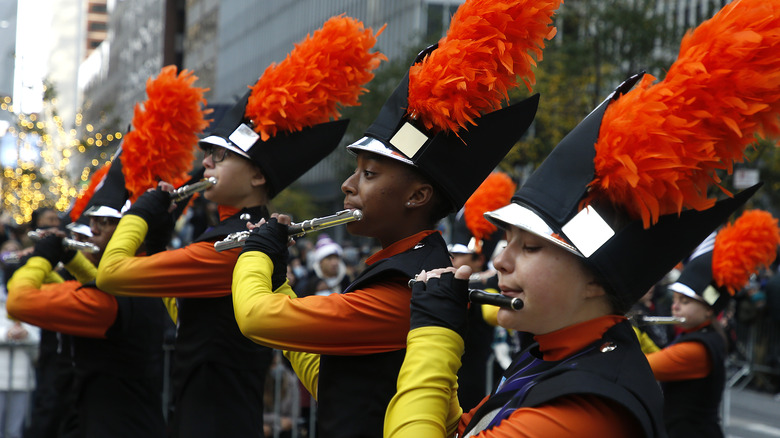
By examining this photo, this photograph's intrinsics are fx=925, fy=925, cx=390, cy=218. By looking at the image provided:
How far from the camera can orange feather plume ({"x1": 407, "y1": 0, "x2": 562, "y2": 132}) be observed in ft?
9.86

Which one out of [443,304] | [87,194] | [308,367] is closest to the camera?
[443,304]

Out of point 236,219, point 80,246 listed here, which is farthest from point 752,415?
point 236,219

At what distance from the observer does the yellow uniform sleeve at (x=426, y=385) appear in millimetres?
2404

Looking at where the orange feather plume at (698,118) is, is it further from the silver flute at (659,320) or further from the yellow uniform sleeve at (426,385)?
the silver flute at (659,320)

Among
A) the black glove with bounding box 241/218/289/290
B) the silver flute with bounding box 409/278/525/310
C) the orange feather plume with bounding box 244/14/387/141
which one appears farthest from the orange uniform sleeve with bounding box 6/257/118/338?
the silver flute with bounding box 409/278/525/310

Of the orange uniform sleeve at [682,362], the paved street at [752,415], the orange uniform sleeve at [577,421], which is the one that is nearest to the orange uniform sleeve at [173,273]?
the orange uniform sleeve at [577,421]

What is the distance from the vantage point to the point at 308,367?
11.6ft

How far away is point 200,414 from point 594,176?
253 cm

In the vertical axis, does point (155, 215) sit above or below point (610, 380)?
below

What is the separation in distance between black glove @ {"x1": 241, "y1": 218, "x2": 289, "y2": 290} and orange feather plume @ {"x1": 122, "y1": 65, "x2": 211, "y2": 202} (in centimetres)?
181

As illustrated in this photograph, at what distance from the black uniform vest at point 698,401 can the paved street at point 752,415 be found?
450cm

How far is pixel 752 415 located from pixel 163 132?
10.2m

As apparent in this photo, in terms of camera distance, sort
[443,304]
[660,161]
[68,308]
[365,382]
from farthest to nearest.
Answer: [68,308]
[365,382]
[443,304]
[660,161]

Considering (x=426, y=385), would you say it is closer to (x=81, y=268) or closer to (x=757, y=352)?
(x=81, y=268)
